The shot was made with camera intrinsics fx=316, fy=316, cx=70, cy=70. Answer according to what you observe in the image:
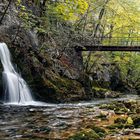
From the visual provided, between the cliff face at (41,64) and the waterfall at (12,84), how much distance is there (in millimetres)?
489

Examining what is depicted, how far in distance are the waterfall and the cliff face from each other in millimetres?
489

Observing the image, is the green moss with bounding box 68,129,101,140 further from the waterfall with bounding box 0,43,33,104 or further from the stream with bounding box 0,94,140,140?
the waterfall with bounding box 0,43,33,104

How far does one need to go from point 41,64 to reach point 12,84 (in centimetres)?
336

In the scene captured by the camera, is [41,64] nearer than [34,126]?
No

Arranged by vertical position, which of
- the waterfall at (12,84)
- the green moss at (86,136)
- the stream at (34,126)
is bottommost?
the stream at (34,126)

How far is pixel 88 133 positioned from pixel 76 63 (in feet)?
59.5

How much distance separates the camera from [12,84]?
15.3m

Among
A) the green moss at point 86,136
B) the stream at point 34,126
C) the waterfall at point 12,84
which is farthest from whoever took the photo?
the waterfall at point 12,84

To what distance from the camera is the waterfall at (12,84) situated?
49.1 feet

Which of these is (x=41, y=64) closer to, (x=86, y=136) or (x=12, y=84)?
(x=12, y=84)

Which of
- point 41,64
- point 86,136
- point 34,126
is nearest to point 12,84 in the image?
point 41,64

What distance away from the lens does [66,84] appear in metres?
19.0

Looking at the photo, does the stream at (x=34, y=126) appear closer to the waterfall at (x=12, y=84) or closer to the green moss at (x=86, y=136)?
the green moss at (x=86, y=136)

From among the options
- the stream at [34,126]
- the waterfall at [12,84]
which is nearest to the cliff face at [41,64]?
the waterfall at [12,84]
